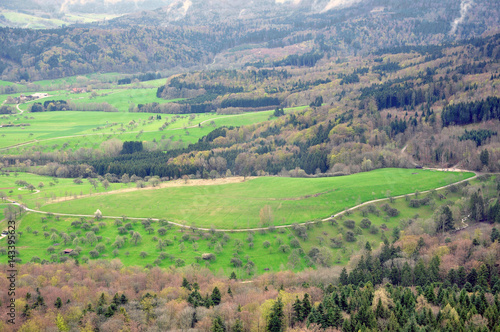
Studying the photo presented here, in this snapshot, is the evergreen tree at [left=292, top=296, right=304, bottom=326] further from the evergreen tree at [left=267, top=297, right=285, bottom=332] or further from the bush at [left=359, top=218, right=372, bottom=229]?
the bush at [left=359, top=218, right=372, bottom=229]

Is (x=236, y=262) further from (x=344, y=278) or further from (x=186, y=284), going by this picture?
(x=344, y=278)

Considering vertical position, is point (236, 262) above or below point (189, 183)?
below

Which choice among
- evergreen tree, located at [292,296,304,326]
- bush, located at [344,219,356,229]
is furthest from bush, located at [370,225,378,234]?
evergreen tree, located at [292,296,304,326]

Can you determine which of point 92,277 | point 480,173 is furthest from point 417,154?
point 92,277

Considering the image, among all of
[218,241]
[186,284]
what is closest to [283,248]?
[218,241]

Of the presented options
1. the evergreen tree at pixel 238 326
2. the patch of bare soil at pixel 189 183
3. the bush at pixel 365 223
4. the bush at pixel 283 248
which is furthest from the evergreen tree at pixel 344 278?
the patch of bare soil at pixel 189 183

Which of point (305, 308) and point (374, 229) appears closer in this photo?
point (305, 308)

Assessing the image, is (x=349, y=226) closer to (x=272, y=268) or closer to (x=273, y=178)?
(x=272, y=268)

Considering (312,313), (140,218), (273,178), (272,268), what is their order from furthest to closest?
(273,178)
(140,218)
(272,268)
(312,313)
